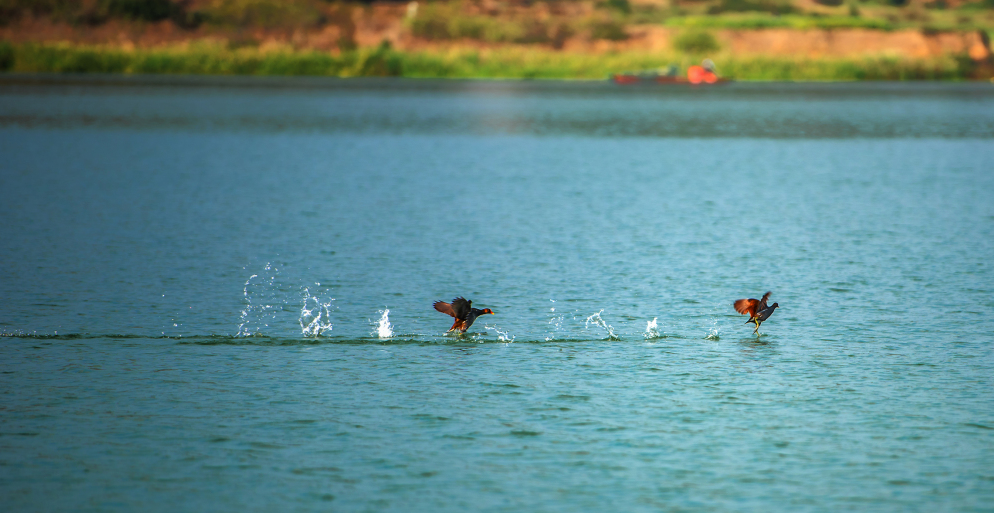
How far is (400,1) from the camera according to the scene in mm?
177625

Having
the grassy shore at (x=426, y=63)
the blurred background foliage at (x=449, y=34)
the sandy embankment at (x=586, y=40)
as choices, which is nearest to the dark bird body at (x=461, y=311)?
the grassy shore at (x=426, y=63)

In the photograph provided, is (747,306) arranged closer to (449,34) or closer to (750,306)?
(750,306)

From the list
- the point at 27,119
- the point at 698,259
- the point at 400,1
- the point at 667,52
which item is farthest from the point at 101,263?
the point at 400,1

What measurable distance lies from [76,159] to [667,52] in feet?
390

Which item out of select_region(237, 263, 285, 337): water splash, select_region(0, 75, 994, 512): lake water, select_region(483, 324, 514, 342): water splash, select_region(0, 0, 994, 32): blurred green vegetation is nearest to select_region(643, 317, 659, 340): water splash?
select_region(0, 75, 994, 512): lake water

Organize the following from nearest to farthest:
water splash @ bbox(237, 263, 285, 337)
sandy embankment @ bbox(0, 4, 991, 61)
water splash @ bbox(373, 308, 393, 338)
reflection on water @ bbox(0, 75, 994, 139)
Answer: water splash @ bbox(373, 308, 393, 338) → water splash @ bbox(237, 263, 285, 337) → reflection on water @ bbox(0, 75, 994, 139) → sandy embankment @ bbox(0, 4, 991, 61)

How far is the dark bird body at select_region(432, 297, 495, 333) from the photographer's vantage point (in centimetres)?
1695

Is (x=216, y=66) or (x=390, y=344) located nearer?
(x=390, y=344)

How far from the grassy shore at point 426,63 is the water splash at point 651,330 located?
377ft

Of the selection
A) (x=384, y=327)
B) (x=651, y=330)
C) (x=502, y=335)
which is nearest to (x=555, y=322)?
(x=502, y=335)

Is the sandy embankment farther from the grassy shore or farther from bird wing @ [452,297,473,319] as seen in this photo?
bird wing @ [452,297,473,319]

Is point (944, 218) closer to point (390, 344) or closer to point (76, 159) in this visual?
point (390, 344)

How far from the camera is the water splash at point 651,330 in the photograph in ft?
57.7

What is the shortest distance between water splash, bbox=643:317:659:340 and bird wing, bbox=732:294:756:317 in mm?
1197
